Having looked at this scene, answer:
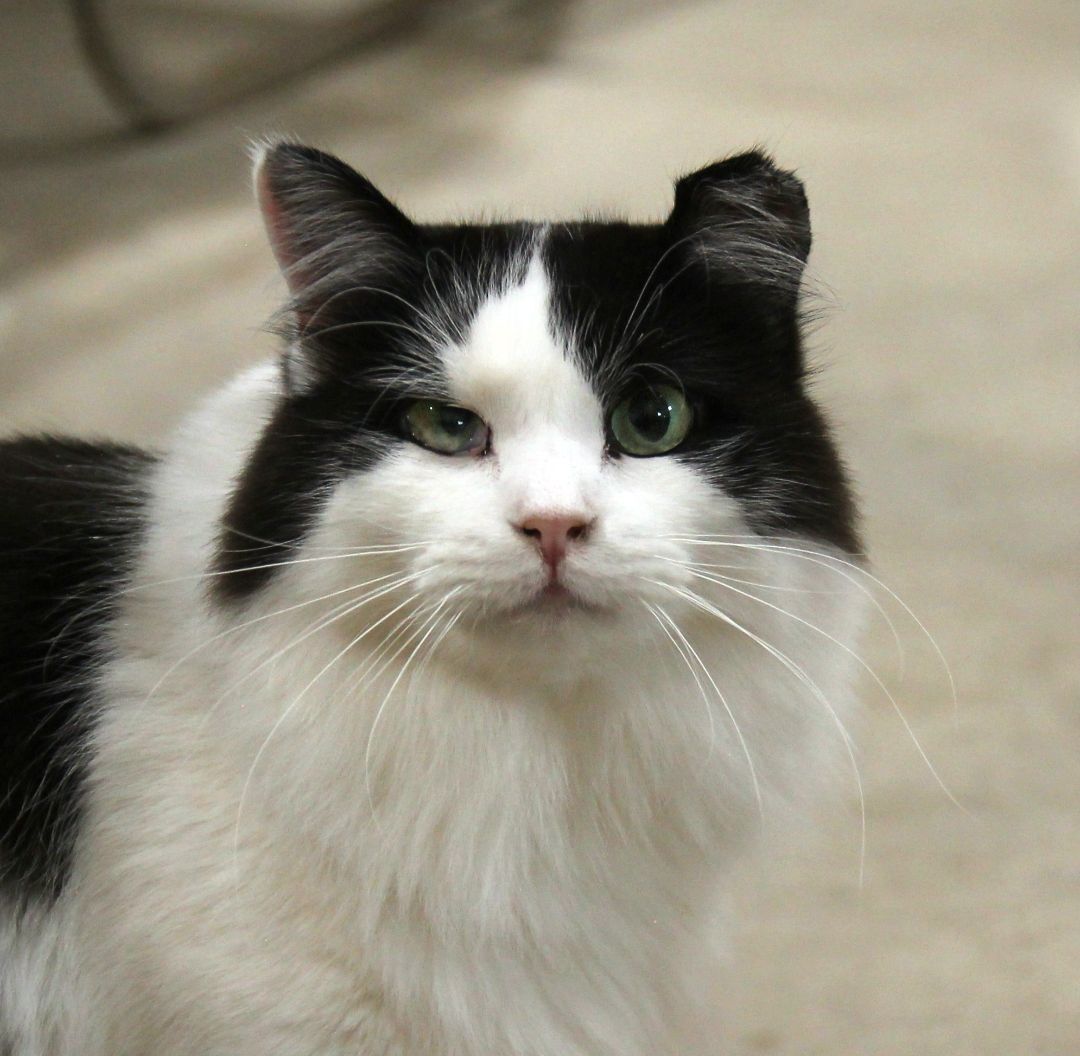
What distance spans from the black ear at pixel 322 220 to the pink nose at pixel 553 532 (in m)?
0.37

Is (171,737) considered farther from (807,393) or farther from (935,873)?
(935,873)

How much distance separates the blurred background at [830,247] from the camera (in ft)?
7.54

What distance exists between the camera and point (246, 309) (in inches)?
136

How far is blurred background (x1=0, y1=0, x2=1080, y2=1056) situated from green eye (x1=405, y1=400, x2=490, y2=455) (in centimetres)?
106

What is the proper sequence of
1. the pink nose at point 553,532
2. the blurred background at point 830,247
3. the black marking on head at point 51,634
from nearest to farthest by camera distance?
the pink nose at point 553,532 → the black marking on head at point 51,634 → the blurred background at point 830,247

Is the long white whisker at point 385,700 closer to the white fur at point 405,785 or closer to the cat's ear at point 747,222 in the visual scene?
the white fur at point 405,785

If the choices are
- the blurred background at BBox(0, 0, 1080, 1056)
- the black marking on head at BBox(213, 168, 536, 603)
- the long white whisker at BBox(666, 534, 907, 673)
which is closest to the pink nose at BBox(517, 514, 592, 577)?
the long white whisker at BBox(666, 534, 907, 673)

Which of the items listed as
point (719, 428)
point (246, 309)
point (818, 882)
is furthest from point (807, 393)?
point (246, 309)

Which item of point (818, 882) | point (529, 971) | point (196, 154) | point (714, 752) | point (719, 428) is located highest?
point (196, 154)

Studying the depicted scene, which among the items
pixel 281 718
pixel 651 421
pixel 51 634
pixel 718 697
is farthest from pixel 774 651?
pixel 51 634

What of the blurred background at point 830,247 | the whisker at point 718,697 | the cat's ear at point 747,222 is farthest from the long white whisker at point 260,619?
the blurred background at point 830,247

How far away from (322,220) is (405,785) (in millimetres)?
575

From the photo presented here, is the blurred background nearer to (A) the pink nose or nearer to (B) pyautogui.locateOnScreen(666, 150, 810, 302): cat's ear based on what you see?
(B) pyautogui.locateOnScreen(666, 150, 810, 302): cat's ear

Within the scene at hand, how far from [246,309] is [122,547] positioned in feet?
6.26
